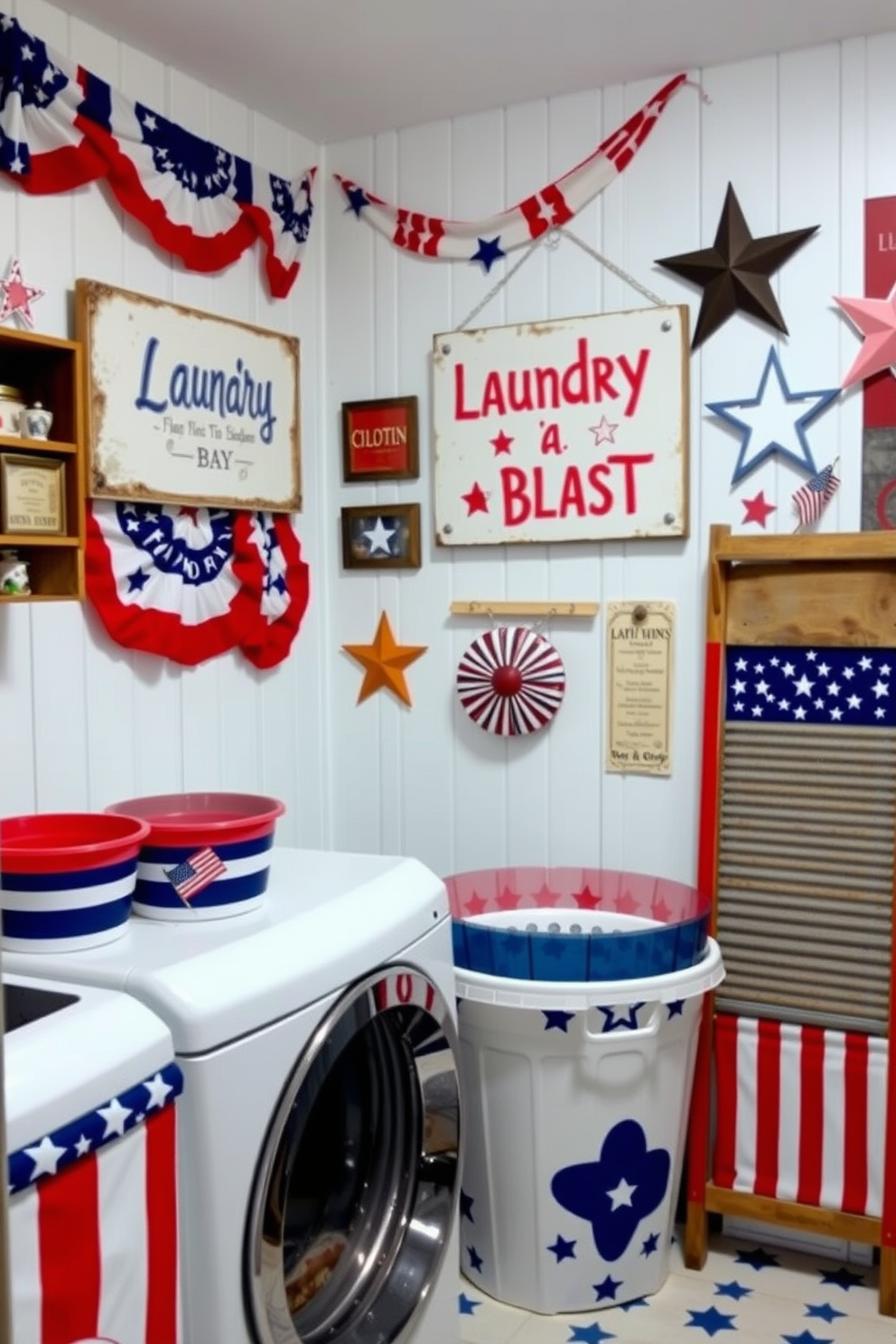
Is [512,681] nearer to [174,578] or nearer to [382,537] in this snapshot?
[382,537]

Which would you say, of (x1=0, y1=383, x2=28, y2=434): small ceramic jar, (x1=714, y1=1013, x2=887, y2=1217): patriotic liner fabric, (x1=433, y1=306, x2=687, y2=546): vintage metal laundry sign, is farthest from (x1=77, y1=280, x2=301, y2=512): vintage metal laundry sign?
(x1=714, y1=1013, x2=887, y2=1217): patriotic liner fabric

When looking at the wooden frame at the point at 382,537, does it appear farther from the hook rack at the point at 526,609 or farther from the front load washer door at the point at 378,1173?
the front load washer door at the point at 378,1173

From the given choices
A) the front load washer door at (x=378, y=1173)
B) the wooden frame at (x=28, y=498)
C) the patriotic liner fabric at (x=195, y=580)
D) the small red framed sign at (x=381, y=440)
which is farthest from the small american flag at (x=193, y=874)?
the small red framed sign at (x=381, y=440)

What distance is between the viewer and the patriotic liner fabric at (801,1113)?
95.4 inches

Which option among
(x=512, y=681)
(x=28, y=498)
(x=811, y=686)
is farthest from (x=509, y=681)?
(x=28, y=498)

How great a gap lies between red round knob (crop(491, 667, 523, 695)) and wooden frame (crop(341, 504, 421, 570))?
0.36m

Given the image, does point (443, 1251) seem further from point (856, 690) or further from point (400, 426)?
point (400, 426)

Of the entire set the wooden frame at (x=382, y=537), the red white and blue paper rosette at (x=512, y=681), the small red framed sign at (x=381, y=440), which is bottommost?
the red white and blue paper rosette at (x=512, y=681)

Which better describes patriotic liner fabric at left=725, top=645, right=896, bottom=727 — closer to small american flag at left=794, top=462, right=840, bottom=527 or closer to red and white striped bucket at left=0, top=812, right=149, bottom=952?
small american flag at left=794, top=462, right=840, bottom=527

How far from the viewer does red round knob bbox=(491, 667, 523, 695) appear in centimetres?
277

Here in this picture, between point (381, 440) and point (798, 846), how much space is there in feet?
4.43

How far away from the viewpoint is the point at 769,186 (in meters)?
2.53

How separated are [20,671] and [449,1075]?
104 cm

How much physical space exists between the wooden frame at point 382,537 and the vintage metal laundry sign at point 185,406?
0.19 m
